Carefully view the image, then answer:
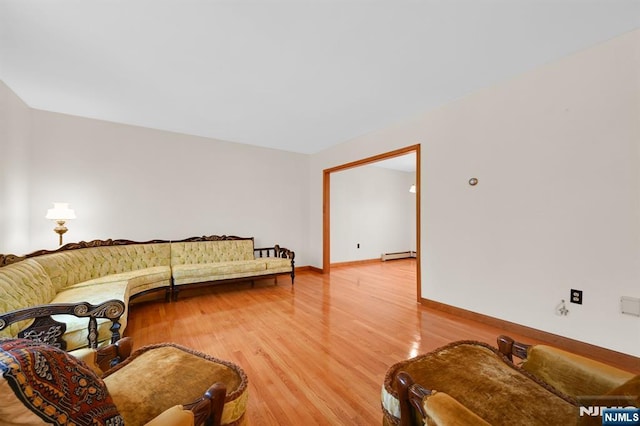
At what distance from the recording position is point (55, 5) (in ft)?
5.71

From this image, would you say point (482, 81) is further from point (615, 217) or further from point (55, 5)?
point (55, 5)

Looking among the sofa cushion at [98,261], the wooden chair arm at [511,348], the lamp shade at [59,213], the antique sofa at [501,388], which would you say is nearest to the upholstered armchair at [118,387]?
the antique sofa at [501,388]

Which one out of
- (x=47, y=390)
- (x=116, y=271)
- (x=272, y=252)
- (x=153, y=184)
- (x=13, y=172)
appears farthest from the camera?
(x=272, y=252)

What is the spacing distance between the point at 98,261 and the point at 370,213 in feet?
18.0

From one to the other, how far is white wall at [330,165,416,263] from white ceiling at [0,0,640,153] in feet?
10.1

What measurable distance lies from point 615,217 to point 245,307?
3.81 m

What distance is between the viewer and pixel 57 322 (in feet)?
5.73

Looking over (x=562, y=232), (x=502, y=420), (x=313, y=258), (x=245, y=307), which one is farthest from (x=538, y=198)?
(x=313, y=258)

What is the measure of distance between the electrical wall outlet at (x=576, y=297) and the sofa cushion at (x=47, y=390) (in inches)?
126

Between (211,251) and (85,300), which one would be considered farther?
(211,251)

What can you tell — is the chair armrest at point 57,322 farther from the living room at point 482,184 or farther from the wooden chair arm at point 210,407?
the living room at point 482,184

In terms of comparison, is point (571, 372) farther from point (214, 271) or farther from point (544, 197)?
point (214, 271)

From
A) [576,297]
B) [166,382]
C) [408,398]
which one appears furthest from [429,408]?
[576,297]

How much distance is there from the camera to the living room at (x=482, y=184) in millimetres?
2084
